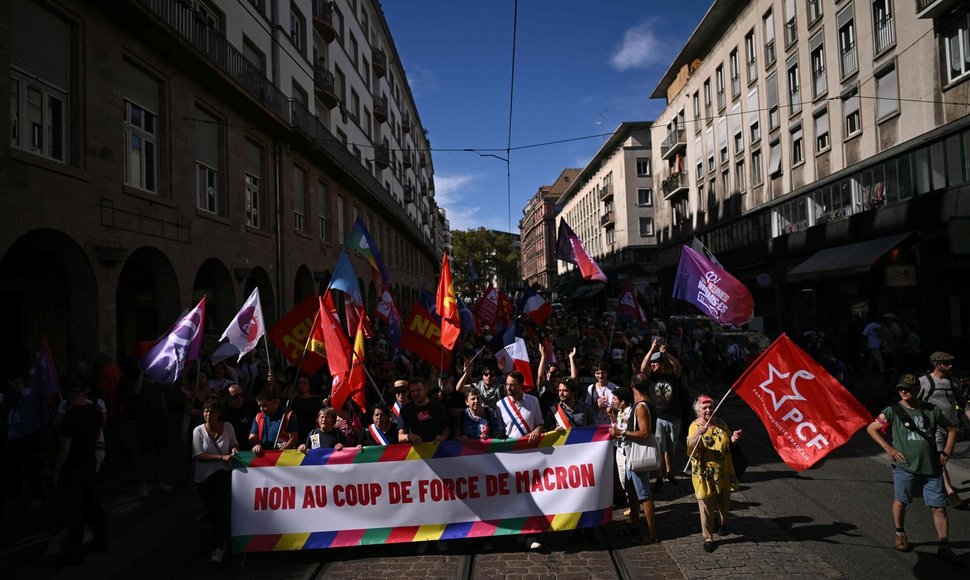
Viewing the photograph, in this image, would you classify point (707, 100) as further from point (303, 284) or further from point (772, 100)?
Result: point (303, 284)

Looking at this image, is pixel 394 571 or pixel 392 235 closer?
pixel 394 571

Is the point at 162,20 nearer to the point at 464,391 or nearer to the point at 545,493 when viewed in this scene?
the point at 464,391

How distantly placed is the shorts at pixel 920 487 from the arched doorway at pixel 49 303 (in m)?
12.5

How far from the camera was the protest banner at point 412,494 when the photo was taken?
566cm

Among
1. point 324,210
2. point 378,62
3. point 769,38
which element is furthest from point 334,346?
point 378,62

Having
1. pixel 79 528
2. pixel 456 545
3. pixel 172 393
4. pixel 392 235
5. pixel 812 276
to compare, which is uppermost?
pixel 392 235

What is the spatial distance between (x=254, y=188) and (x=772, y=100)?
2364 cm

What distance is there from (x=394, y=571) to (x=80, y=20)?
38.2 ft

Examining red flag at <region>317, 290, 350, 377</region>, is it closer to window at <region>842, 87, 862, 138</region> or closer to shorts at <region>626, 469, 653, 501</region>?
shorts at <region>626, 469, 653, 501</region>

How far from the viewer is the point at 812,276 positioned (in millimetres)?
22062

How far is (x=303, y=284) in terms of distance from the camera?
2288 cm

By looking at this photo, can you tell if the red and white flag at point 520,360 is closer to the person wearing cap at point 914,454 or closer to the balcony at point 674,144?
the person wearing cap at point 914,454

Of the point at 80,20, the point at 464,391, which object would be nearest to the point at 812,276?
the point at 464,391

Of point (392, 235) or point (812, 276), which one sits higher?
point (392, 235)
